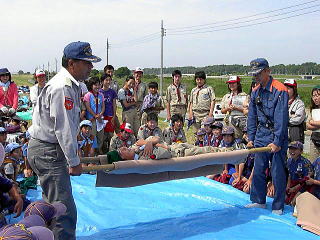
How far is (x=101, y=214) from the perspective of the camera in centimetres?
448

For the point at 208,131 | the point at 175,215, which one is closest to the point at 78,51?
the point at 175,215

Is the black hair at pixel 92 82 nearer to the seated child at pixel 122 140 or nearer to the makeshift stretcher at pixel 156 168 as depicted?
the seated child at pixel 122 140

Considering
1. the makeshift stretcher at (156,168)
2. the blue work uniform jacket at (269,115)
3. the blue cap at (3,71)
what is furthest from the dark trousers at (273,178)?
the blue cap at (3,71)

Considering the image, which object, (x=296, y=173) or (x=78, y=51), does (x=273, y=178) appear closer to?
(x=296, y=173)

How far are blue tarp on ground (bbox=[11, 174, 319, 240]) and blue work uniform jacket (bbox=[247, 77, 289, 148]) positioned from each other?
874mm

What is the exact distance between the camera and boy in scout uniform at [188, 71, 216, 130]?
7164 mm

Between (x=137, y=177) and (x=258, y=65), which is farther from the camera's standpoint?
(x=258, y=65)

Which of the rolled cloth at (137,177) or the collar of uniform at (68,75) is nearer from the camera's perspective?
the collar of uniform at (68,75)

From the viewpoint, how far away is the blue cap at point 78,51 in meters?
2.88

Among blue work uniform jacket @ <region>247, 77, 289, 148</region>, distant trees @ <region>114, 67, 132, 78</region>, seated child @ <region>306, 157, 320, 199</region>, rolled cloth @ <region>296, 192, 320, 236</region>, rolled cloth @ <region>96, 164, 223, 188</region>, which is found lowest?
rolled cloth @ <region>296, 192, 320, 236</region>

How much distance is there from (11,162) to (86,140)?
1.58 m

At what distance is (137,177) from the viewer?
4.04 meters

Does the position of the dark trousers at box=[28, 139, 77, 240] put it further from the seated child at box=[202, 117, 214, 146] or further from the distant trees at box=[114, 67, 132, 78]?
the distant trees at box=[114, 67, 132, 78]

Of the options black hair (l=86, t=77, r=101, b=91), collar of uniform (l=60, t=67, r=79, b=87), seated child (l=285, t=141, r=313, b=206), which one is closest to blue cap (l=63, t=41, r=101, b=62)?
collar of uniform (l=60, t=67, r=79, b=87)
